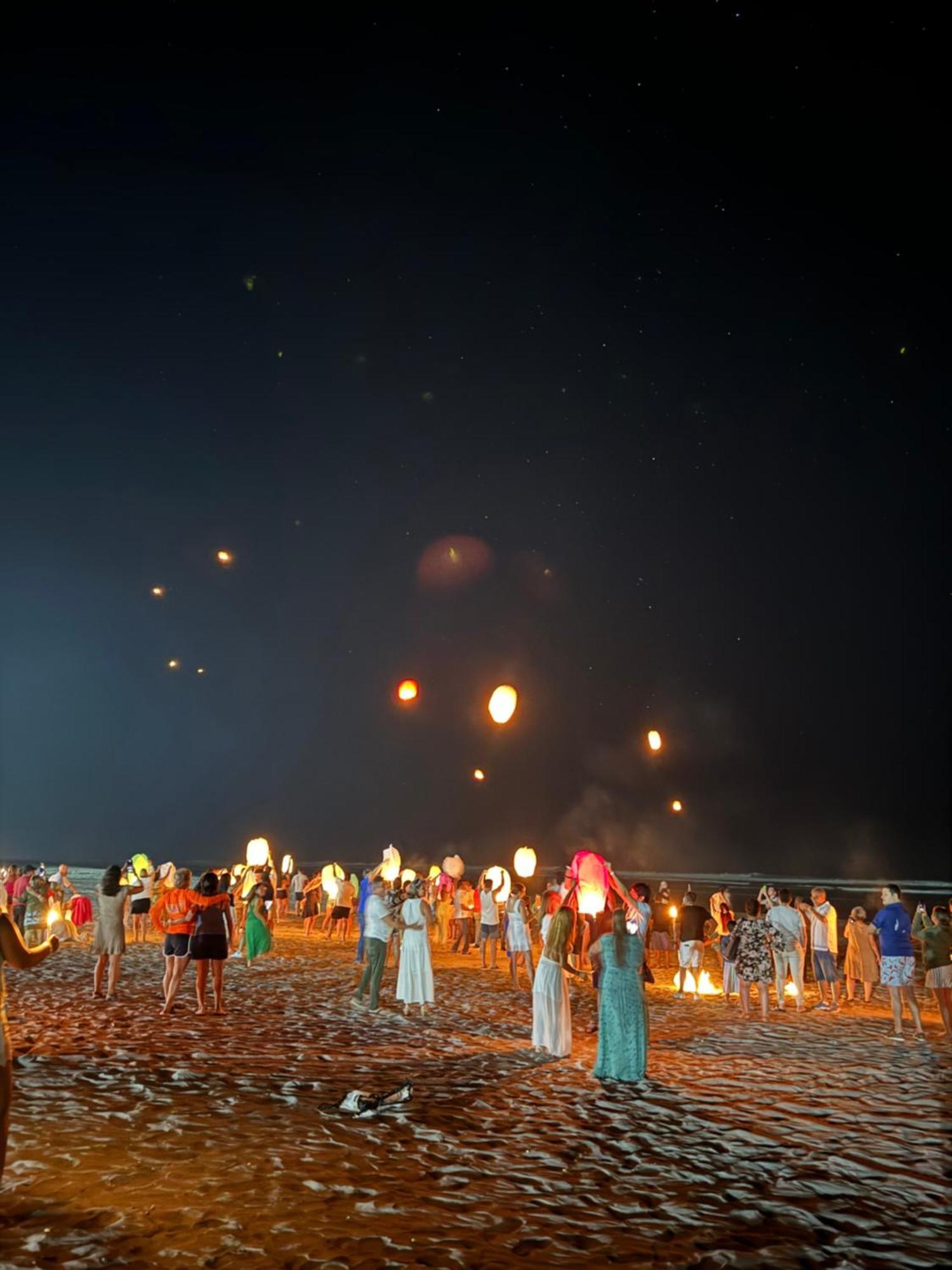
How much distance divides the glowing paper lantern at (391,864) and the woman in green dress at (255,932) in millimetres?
4075

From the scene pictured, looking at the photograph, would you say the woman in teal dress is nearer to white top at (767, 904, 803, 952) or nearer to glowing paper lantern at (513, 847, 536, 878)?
white top at (767, 904, 803, 952)

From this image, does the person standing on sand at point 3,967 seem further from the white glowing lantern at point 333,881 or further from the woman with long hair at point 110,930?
the white glowing lantern at point 333,881

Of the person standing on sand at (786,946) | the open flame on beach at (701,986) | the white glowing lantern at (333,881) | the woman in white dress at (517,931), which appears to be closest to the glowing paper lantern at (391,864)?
the white glowing lantern at (333,881)

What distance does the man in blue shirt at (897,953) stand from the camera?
12828mm

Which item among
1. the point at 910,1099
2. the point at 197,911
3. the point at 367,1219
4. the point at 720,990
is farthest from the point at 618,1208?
the point at 720,990

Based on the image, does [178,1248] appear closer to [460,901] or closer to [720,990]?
[720,990]

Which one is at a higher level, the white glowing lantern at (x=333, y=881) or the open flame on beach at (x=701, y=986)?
the white glowing lantern at (x=333, y=881)

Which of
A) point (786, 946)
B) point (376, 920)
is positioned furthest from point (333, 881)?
point (786, 946)

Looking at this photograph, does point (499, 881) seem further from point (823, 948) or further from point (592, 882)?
point (592, 882)

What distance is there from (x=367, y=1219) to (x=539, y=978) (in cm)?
608

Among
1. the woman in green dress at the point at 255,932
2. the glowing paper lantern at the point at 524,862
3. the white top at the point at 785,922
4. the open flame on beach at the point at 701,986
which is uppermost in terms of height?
the glowing paper lantern at the point at 524,862

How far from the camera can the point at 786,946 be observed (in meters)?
15.9

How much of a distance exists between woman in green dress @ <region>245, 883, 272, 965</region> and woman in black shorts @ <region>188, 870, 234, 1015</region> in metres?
6.45

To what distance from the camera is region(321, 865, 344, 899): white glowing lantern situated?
2844 centimetres
